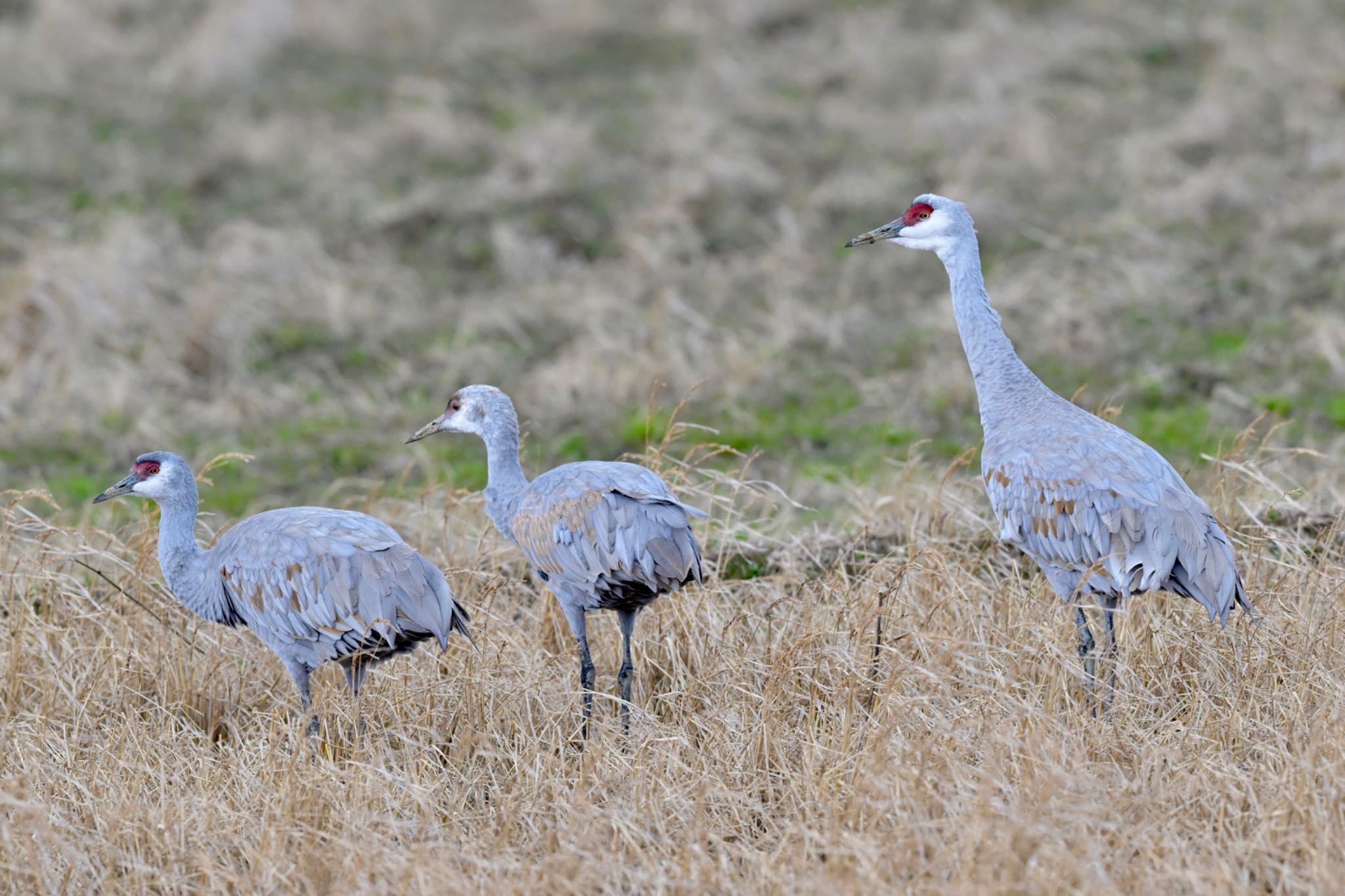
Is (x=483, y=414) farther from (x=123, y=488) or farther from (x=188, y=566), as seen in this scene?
(x=123, y=488)

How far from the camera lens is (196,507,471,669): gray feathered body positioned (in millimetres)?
4617

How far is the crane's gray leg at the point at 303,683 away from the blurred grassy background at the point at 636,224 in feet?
5.39

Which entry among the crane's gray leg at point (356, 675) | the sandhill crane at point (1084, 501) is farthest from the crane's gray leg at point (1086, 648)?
the crane's gray leg at point (356, 675)

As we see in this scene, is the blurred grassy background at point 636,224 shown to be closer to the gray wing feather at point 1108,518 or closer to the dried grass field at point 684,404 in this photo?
the dried grass field at point 684,404

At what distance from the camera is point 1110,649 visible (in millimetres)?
4648

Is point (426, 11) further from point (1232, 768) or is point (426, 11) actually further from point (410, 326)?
point (1232, 768)

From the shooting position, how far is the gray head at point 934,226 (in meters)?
5.25

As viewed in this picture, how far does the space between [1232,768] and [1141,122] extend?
1064 centimetres

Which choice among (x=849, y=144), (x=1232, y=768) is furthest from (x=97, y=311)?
(x=1232, y=768)

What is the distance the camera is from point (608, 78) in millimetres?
15445

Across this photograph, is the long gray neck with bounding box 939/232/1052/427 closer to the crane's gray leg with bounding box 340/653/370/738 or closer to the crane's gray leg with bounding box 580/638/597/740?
the crane's gray leg with bounding box 580/638/597/740

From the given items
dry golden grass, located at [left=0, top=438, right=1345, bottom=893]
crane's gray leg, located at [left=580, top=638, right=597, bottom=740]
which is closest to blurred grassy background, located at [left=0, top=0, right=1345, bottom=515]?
crane's gray leg, located at [left=580, top=638, right=597, bottom=740]

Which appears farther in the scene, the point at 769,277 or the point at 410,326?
the point at 769,277

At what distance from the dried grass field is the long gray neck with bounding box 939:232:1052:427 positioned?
23.7 inches
